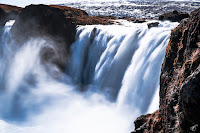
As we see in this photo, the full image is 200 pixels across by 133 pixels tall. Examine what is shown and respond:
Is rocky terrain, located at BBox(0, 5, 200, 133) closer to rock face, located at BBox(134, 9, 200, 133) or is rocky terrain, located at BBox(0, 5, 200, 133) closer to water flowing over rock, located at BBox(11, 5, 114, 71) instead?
rock face, located at BBox(134, 9, 200, 133)

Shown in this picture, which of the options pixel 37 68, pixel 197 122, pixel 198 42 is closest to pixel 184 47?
pixel 198 42

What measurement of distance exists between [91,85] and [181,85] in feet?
55.9

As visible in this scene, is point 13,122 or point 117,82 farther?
point 13,122

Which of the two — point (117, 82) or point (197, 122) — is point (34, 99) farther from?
point (197, 122)

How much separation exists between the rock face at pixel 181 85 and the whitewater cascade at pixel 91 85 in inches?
198

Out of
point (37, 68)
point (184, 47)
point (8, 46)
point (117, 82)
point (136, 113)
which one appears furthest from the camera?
point (8, 46)

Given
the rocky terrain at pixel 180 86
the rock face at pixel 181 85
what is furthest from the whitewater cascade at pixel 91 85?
the rock face at pixel 181 85

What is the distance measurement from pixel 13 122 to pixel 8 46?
17753 mm

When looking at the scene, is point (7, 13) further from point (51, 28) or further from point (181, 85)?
point (181, 85)

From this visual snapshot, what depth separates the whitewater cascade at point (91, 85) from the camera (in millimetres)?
14281

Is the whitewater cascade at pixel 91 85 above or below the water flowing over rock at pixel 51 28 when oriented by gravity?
below

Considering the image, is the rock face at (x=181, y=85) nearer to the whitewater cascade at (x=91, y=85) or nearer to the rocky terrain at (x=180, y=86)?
the rocky terrain at (x=180, y=86)

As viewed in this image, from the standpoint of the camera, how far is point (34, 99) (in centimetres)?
2297

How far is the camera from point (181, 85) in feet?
15.4
